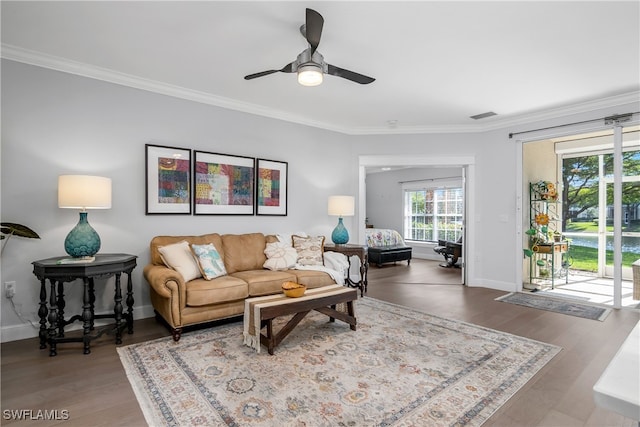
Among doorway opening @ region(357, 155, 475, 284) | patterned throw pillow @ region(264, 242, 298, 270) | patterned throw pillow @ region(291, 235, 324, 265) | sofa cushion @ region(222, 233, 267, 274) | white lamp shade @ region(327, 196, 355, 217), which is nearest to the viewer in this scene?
sofa cushion @ region(222, 233, 267, 274)

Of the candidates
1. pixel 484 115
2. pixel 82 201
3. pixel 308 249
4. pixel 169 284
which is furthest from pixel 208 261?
pixel 484 115

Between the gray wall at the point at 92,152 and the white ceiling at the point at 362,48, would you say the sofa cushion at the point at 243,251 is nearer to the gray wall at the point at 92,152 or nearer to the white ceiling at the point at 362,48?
the gray wall at the point at 92,152

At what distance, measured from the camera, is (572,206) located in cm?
569

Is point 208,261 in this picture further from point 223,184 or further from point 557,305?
point 557,305

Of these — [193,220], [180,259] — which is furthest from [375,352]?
[193,220]

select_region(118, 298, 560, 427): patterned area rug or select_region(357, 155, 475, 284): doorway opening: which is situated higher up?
select_region(357, 155, 475, 284): doorway opening

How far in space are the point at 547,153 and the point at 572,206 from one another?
1014 millimetres

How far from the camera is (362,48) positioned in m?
2.96

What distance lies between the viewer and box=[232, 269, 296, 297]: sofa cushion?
3467 mm

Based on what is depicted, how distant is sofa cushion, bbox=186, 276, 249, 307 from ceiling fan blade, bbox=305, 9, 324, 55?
229 cm

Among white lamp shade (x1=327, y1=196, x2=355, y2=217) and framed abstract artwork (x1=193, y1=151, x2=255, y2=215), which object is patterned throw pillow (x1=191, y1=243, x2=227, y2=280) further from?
white lamp shade (x1=327, y1=196, x2=355, y2=217)

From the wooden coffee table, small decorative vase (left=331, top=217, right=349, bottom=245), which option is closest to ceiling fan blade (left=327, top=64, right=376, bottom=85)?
the wooden coffee table

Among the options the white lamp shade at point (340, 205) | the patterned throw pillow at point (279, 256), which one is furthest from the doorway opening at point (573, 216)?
the patterned throw pillow at point (279, 256)

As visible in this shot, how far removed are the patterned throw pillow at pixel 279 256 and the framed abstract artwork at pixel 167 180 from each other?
110 cm
